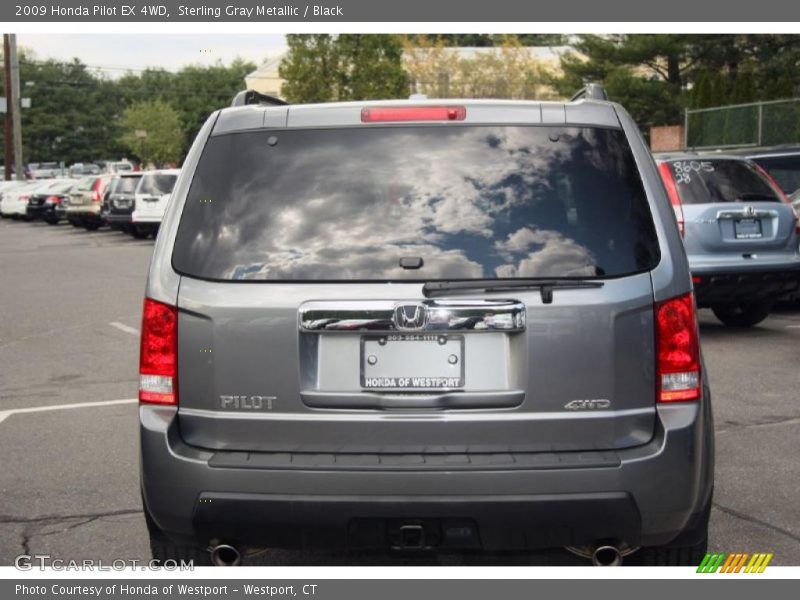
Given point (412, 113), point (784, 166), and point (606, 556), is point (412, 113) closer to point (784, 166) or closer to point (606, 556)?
point (606, 556)

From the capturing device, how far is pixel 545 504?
3.87 meters

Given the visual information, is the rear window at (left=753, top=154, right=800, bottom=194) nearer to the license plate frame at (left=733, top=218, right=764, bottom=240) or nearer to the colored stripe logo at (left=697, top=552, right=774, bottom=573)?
the license plate frame at (left=733, top=218, right=764, bottom=240)

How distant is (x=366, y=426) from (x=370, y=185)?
80 cm

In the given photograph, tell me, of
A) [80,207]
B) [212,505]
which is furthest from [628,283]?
[80,207]

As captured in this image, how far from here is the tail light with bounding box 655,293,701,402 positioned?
4016mm

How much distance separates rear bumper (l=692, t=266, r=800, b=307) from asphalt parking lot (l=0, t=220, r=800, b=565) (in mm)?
418

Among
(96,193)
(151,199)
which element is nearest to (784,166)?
(151,199)

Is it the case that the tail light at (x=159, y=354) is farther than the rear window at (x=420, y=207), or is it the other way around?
the tail light at (x=159, y=354)

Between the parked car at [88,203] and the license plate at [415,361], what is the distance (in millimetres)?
33031

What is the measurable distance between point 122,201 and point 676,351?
1202 inches

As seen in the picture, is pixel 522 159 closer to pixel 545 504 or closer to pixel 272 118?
pixel 272 118

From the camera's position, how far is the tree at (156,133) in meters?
108

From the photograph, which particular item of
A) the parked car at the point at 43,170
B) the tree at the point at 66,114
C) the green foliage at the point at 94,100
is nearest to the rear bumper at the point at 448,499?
the parked car at the point at 43,170

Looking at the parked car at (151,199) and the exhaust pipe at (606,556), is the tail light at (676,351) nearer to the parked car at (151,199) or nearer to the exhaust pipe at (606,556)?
the exhaust pipe at (606,556)
